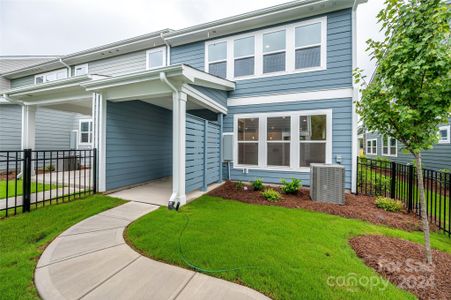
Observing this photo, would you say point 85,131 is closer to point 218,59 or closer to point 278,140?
point 218,59

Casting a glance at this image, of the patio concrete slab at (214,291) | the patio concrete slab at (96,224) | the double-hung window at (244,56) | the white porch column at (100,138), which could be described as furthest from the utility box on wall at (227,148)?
the patio concrete slab at (214,291)

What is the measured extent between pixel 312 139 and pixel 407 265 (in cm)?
443

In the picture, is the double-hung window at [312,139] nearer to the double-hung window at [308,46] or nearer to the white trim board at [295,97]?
the white trim board at [295,97]

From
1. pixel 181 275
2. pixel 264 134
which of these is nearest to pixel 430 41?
pixel 181 275

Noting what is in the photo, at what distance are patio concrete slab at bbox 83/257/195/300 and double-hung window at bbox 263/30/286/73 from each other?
6.68m

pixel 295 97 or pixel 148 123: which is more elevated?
pixel 295 97

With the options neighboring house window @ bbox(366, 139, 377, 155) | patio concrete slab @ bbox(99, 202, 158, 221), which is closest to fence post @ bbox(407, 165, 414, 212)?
patio concrete slab @ bbox(99, 202, 158, 221)

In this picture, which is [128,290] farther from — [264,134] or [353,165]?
[353,165]

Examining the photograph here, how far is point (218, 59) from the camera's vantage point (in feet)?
24.9

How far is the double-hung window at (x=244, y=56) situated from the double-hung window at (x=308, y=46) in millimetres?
1529

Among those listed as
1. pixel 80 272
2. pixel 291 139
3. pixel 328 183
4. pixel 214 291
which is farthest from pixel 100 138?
pixel 328 183

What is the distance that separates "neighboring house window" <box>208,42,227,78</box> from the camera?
7.49 meters

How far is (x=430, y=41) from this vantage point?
7.48 feet

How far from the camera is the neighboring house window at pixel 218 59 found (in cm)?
749
